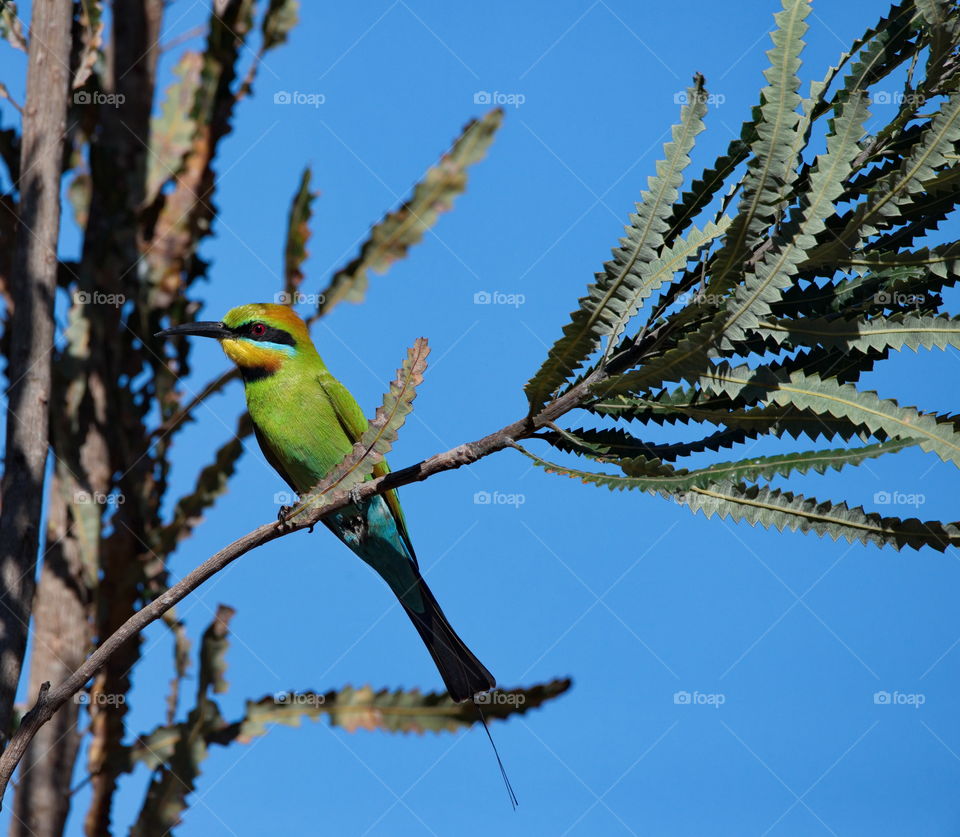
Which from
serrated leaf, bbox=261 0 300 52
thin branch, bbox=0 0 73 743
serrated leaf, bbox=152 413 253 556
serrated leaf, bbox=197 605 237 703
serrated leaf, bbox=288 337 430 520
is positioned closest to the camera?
serrated leaf, bbox=288 337 430 520

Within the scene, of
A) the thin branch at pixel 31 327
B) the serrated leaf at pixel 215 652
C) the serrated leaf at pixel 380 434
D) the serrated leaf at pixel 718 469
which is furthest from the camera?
the serrated leaf at pixel 215 652

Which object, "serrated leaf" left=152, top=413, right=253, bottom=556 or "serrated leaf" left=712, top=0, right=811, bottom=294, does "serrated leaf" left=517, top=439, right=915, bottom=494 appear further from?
"serrated leaf" left=152, top=413, right=253, bottom=556

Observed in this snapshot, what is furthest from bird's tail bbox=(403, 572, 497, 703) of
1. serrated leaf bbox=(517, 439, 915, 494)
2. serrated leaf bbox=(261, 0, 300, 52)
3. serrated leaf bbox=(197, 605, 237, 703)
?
serrated leaf bbox=(261, 0, 300, 52)

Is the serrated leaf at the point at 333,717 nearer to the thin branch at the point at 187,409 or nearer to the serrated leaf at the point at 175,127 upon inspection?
the thin branch at the point at 187,409

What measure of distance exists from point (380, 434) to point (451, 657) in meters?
1.56

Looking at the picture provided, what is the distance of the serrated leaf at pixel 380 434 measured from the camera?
1734 millimetres

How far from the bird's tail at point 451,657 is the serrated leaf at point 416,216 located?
5.09 ft

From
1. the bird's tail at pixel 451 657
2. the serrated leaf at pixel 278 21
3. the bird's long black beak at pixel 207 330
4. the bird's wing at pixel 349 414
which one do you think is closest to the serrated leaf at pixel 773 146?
the bird's tail at pixel 451 657

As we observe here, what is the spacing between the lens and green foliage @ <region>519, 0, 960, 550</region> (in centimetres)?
154

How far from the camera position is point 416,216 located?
434 centimetres

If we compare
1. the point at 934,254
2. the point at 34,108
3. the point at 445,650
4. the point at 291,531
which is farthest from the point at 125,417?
the point at 934,254

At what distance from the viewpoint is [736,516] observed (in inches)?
62.7

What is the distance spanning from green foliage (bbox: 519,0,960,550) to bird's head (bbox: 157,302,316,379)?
219 cm

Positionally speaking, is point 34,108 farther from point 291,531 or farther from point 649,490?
point 649,490
